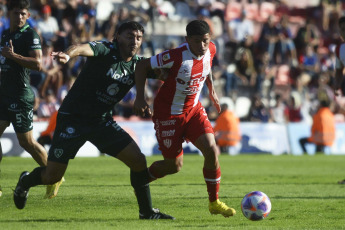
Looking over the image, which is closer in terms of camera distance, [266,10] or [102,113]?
[102,113]

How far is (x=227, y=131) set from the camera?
21.6 meters

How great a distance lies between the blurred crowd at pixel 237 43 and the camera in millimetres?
21859

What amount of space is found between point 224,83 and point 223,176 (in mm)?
11612

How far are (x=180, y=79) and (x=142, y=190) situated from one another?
1.42 m

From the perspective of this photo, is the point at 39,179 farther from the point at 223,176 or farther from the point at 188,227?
the point at 223,176

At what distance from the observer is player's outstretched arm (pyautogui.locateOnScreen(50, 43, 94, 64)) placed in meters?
7.11

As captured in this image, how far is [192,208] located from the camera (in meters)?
9.16

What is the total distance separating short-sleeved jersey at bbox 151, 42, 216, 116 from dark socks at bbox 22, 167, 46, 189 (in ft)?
5.31

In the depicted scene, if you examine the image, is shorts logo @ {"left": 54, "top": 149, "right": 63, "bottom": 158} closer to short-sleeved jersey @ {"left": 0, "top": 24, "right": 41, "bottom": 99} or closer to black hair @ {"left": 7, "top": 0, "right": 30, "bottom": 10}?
short-sleeved jersey @ {"left": 0, "top": 24, "right": 41, "bottom": 99}

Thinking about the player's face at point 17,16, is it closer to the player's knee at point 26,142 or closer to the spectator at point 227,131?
the player's knee at point 26,142

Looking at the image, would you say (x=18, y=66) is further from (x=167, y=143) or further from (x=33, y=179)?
(x=167, y=143)

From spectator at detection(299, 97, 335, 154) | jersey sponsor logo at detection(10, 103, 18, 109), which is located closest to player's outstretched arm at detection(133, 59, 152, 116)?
jersey sponsor logo at detection(10, 103, 18, 109)

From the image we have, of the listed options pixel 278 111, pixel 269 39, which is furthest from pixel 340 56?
pixel 269 39

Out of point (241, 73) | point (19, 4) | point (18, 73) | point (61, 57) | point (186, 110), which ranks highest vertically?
point (19, 4)
